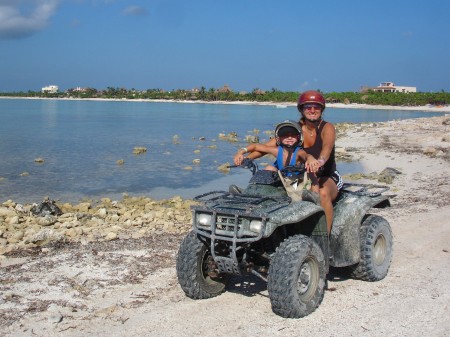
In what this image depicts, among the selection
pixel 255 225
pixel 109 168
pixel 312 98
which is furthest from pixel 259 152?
pixel 109 168

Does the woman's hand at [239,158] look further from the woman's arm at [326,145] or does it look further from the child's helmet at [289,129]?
the woman's arm at [326,145]

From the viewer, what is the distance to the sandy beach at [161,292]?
508 centimetres

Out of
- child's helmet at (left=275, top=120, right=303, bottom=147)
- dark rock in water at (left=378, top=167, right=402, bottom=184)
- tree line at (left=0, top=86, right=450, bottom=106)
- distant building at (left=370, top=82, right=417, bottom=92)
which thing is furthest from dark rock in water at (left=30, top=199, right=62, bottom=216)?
distant building at (left=370, top=82, right=417, bottom=92)

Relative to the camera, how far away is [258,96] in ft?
503

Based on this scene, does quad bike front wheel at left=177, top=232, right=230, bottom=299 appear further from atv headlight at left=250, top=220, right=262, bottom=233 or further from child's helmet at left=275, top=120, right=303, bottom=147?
Answer: child's helmet at left=275, top=120, right=303, bottom=147

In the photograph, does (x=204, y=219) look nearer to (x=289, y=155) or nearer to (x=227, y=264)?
(x=227, y=264)

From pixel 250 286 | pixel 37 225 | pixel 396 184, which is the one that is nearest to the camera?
pixel 250 286

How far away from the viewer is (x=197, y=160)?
24.6m

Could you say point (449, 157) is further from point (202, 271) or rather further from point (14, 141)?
point (14, 141)

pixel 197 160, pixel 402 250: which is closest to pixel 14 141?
pixel 197 160

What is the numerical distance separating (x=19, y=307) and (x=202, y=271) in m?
1.90

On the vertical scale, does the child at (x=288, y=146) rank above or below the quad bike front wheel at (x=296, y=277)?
above

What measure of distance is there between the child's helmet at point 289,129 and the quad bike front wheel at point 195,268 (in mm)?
1394

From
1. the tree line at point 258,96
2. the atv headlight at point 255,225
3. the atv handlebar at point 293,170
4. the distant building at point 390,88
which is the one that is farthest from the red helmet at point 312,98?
the distant building at point 390,88
